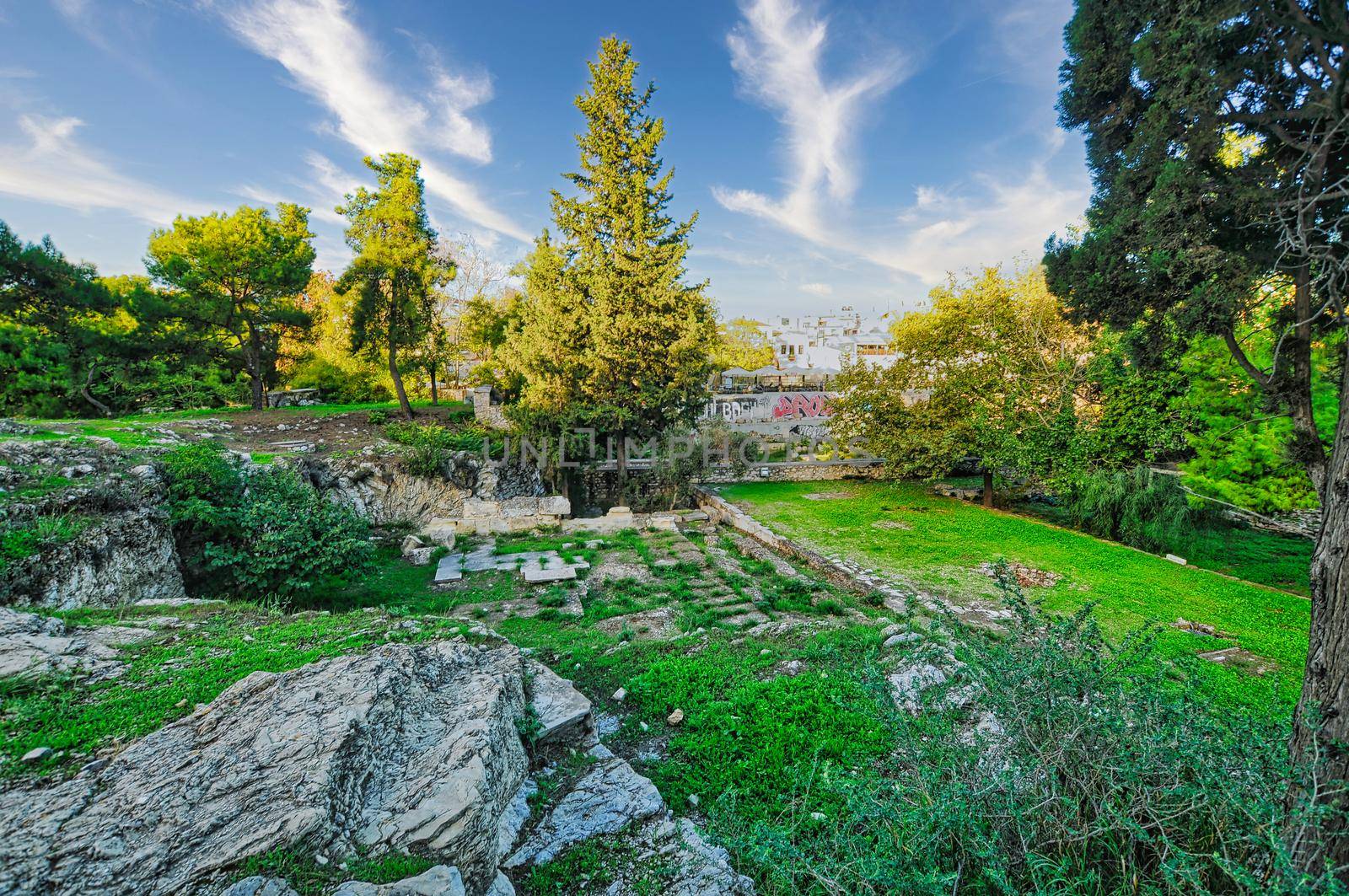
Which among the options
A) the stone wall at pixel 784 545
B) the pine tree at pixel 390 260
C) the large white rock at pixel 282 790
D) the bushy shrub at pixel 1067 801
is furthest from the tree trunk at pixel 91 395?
the bushy shrub at pixel 1067 801

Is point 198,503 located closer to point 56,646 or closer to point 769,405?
point 56,646

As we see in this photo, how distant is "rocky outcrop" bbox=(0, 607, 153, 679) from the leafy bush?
44.8ft

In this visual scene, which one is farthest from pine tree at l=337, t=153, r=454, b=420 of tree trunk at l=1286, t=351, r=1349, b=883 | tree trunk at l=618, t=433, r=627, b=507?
tree trunk at l=1286, t=351, r=1349, b=883

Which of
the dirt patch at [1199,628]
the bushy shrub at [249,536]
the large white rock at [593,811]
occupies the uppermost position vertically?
the bushy shrub at [249,536]

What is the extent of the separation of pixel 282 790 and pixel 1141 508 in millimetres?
13174

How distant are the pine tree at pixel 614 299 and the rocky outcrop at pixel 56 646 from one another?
9578mm

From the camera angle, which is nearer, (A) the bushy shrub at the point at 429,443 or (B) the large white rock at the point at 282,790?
(B) the large white rock at the point at 282,790

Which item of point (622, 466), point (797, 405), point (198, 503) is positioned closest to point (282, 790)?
point (198, 503)

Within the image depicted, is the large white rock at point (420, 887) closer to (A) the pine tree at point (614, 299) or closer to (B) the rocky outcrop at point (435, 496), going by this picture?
(B) the rocky outcrop at point (435, 496)

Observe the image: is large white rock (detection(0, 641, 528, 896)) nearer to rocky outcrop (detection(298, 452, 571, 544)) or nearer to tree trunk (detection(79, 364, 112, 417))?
rocky outcrop (detection(298, 452, 571, 544))

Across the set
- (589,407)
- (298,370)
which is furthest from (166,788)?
(298,370)

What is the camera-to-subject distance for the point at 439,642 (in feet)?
12.3

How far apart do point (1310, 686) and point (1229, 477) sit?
10260mm

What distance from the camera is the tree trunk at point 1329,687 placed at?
1.62 meters
